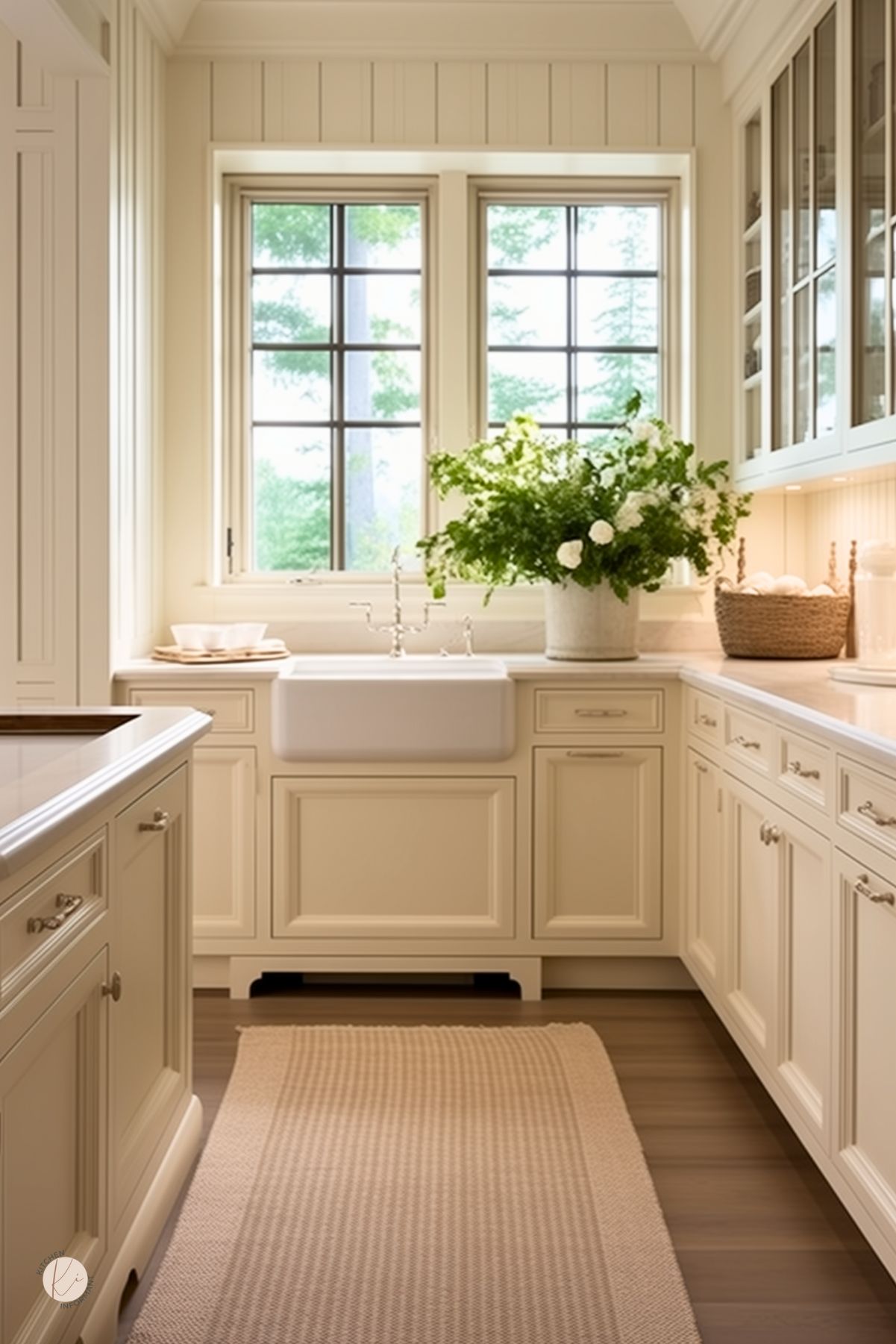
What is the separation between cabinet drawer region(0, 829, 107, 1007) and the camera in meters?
1.35

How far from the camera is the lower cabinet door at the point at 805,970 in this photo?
219 centimetres

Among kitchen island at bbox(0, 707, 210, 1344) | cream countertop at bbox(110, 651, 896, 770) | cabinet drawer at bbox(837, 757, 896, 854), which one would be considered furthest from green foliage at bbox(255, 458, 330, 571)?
cabinet drawer at bbox(837, 757, 896, 854)

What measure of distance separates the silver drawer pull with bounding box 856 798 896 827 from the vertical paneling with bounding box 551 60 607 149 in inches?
103

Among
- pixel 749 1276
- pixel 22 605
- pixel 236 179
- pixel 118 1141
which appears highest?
pixel 236 179

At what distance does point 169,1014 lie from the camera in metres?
2.24

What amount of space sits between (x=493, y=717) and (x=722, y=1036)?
3.07 ft

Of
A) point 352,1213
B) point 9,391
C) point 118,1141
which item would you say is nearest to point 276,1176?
point 352,1213

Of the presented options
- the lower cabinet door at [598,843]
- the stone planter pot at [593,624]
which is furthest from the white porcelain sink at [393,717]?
the stone planter pot at [593,624]

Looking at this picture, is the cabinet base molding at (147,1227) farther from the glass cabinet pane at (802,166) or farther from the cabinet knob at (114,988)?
the glass cabinet pane at (802,166)

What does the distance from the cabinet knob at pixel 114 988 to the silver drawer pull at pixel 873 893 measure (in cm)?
106

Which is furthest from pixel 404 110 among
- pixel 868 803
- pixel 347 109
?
pixel 868 803

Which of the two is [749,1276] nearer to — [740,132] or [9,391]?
[9,391]

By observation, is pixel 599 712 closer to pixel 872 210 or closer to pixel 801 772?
pixel 801 772

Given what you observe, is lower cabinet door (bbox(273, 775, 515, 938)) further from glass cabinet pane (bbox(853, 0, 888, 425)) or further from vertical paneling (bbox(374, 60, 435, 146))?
vertical paneling (bbox(374, 60, 435, 146))
